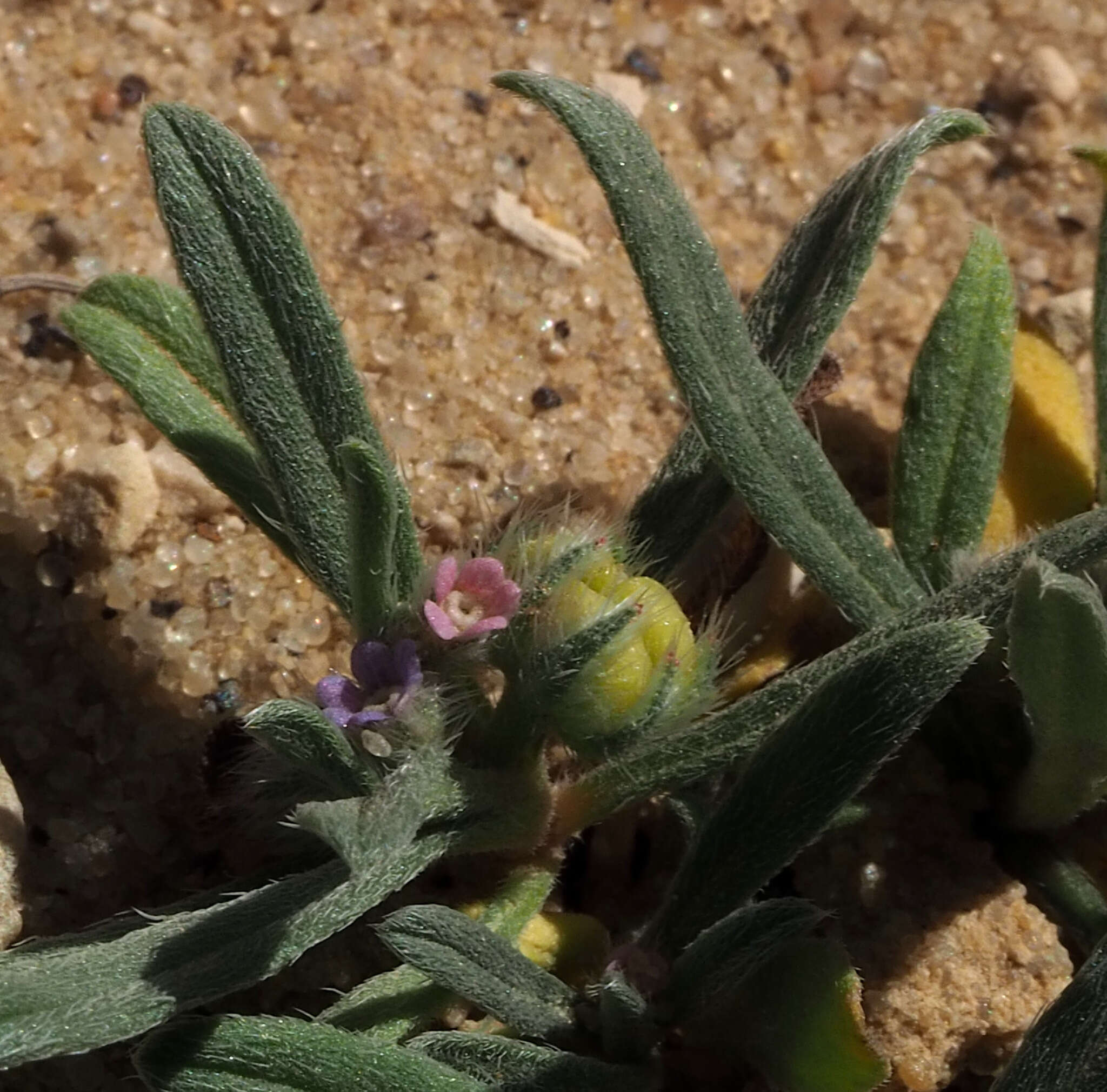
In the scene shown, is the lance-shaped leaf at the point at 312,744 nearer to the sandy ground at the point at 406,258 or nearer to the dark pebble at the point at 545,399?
the sandy ground at the point at 406,258

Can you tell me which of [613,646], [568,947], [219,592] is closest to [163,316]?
[219,592]

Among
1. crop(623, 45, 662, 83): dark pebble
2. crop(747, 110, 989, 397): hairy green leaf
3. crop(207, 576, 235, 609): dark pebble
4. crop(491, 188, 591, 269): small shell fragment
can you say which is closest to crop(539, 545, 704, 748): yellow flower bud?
crop(747, 110, 989, 397): hairy green leaf

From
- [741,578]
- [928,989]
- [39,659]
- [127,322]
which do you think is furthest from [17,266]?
[928,989]

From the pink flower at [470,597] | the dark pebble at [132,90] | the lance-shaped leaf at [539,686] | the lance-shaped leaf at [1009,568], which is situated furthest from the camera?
the dark pebble at [132,90]

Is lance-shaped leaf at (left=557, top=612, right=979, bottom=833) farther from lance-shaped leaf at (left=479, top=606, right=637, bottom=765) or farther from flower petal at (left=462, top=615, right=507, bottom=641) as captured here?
flower petal at (left=462, top=615, right=507, bottom=641)

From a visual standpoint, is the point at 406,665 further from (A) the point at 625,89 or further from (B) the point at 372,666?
(A) the point at 625,89

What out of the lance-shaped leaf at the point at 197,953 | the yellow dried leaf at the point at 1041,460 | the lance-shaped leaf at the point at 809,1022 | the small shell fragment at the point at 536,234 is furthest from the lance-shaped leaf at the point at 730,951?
the small shell fragment at the point at 536,234
